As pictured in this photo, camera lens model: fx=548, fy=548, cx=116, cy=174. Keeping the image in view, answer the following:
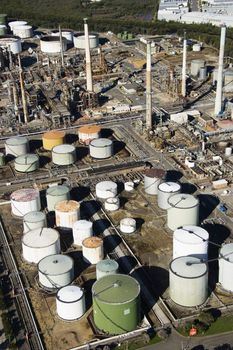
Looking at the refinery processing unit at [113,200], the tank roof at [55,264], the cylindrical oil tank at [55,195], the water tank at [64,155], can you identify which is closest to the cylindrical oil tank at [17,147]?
the refinery processing unit at [113,200]

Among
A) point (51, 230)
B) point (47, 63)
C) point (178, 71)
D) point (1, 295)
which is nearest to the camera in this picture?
point (1, 295)

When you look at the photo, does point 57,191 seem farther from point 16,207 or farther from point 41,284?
point 41,284

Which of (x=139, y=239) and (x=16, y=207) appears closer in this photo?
(x=139, y=239)

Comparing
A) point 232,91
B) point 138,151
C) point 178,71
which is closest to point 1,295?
point 138,151

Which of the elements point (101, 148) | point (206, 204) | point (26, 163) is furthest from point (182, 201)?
point (26, 163)

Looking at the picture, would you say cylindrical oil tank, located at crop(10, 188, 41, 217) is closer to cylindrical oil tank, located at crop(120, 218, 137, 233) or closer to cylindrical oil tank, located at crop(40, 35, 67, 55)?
cylindrical oil tank, located at crop(120, 218, 137, 233)

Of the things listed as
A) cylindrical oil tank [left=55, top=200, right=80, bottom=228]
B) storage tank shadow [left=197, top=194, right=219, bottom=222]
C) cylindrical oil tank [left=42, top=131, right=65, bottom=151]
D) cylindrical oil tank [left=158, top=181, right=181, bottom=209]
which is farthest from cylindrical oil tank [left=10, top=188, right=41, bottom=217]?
storage tank shadow [left=197, top=194, right=219, bottom=222]
